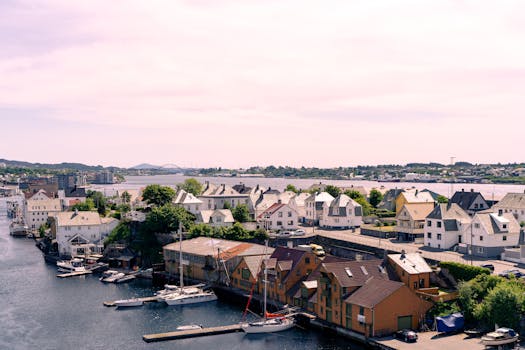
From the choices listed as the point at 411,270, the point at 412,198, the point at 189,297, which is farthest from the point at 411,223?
the point at 189,297

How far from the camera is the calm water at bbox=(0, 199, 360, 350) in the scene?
53094 mm

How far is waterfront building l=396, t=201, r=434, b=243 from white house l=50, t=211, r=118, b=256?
171 ft

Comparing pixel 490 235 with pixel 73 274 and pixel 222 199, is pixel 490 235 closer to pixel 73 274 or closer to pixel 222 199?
pixel 73 274

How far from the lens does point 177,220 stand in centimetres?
9638

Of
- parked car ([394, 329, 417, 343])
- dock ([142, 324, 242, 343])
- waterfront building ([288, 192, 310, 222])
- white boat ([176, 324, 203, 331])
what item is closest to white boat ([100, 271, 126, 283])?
white boat ([176, 324, 203, 331])

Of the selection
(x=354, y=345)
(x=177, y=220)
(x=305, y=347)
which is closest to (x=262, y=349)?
(x=305, y=347)

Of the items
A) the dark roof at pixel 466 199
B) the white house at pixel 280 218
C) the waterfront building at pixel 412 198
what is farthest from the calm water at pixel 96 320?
the waterfront building at pixel 412 198

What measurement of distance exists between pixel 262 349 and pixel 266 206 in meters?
66.3

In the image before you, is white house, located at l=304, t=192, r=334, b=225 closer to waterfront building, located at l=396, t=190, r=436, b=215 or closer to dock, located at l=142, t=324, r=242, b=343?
waterfront building, located at l=396, t=190, r=436, b=215

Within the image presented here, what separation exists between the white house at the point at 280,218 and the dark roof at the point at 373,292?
4856cm

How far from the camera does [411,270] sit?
5778 centimetres

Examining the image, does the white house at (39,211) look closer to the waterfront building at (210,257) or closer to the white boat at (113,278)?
the white boat at (113,278)

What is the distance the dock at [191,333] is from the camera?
54406 millimetres

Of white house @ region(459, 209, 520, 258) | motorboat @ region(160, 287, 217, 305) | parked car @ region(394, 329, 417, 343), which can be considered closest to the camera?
parked car @ region(394, 329, 417, 343)
